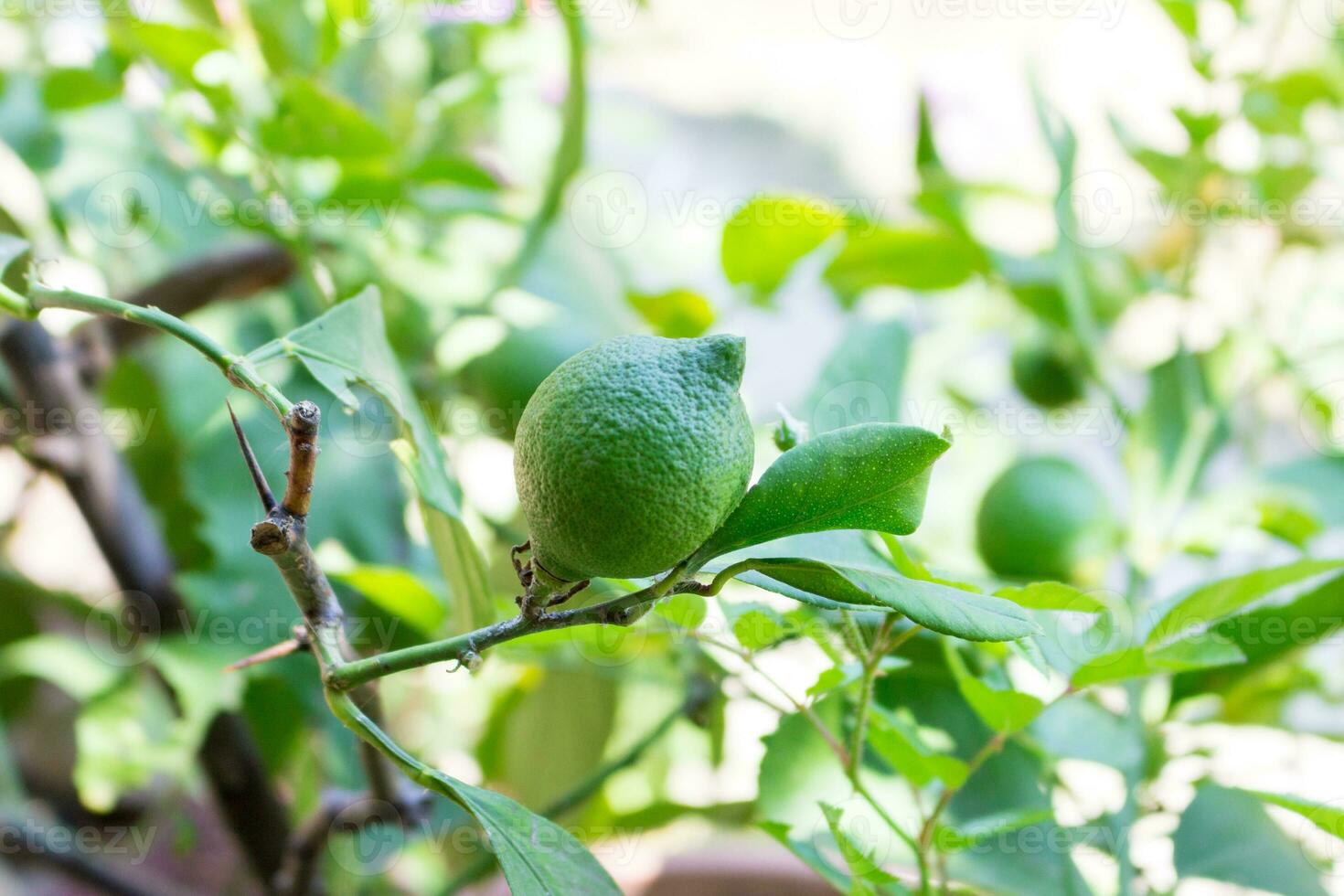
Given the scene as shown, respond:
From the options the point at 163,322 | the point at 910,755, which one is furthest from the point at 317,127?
the point at 910,755

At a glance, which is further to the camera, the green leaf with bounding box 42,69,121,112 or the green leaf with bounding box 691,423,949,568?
the green leaf with bounding box 42,69,121,112

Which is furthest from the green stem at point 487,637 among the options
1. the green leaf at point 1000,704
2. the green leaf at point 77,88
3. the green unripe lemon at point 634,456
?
the green leaf at point 77,88

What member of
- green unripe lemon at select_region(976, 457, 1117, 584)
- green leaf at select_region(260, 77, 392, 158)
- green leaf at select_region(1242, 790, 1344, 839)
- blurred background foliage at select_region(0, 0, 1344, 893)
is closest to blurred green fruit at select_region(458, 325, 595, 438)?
blurred background foliage at select_region(0, 0, 1344, 893)

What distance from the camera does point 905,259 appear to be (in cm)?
56

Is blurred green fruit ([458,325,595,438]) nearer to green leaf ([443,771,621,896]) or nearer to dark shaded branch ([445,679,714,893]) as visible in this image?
dark shaded branch ([445,679,714,893])

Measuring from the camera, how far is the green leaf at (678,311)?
1.85 feet

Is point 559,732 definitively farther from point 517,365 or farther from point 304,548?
point 304,548

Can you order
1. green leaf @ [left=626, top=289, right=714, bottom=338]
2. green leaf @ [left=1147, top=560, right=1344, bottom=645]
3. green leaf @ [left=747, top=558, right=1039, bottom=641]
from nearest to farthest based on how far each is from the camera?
green leaf @ [left=747, top=558, right=1039, bottom=641], green leaf @ [left=1147, top=560, right=1344, bottom=645], green leaf @ [left=626, top=289, right=714, bottom=338]

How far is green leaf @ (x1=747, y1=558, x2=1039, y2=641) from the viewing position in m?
0.22

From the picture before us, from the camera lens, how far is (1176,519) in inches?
21.9

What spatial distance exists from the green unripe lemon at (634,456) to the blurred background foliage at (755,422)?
0.14ft

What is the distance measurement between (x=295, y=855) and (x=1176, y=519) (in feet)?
1.54

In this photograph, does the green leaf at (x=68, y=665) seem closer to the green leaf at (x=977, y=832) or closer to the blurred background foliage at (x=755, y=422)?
the blurred background foliage at (x=755, y=422)

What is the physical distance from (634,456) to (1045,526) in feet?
1.14
